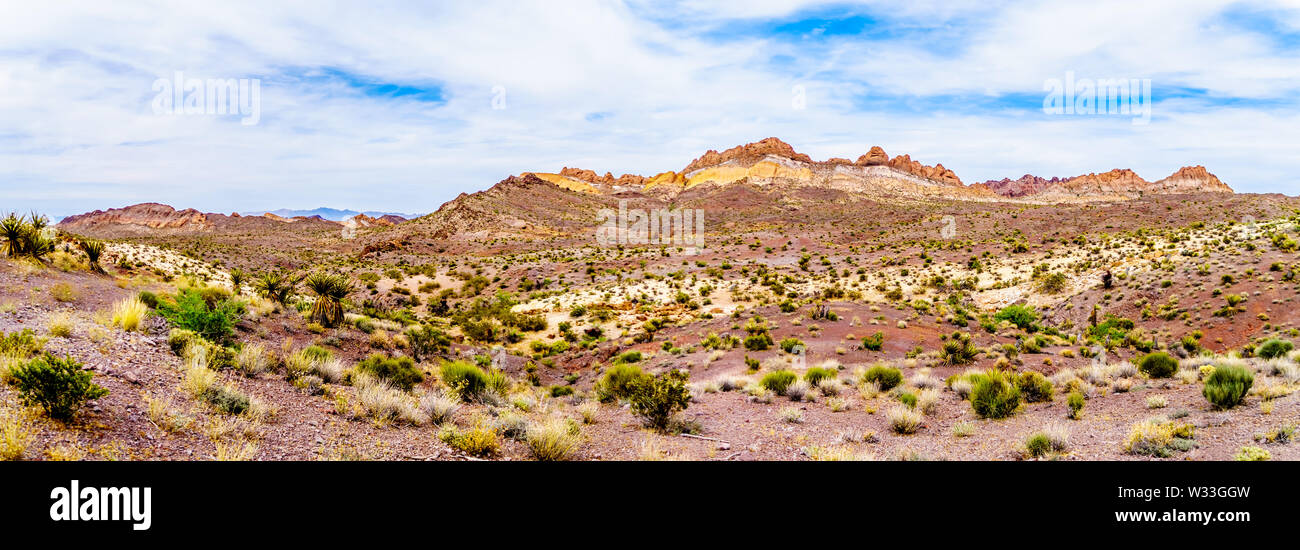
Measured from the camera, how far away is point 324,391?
890 centimetres

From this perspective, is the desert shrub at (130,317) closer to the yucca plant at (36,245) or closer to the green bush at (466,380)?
the green bush at (466,380)

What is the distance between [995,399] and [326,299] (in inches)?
648

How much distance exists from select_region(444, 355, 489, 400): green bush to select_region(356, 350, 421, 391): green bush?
59cm

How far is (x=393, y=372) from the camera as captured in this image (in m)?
11.1

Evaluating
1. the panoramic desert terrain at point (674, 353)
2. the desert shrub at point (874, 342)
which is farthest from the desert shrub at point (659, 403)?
the desert shrub at point (874, 342)

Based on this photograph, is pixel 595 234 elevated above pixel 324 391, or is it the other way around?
pixel 595 234

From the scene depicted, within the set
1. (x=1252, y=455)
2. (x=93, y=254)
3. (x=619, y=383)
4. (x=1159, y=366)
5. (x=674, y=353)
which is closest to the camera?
(x=1252, y=455)

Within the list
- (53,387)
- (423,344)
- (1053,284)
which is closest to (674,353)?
(423,344)

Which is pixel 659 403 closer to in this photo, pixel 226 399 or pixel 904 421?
pixel 904 421

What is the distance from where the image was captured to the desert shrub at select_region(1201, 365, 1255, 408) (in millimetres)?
8711

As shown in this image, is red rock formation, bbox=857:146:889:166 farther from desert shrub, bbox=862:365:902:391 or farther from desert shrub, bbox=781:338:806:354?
desert shrub, bbox=862:365:902:391
